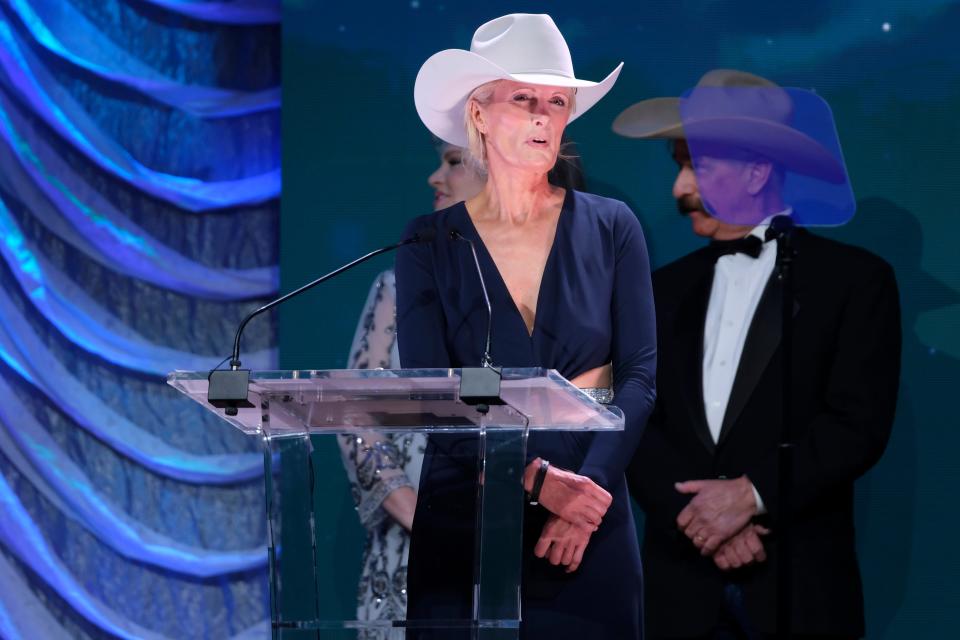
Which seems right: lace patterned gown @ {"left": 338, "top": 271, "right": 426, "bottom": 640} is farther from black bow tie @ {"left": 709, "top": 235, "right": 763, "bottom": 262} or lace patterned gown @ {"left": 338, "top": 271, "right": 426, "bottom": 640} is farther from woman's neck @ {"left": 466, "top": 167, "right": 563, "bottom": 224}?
black bow tie @ {"left": 709, "top": 235, "right": 763, "bottom": 262}

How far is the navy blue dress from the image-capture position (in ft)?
8.38

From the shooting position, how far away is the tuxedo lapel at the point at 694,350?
3.93 metres

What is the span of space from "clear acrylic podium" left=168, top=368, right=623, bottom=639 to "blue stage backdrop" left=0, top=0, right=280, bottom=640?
7.85ft

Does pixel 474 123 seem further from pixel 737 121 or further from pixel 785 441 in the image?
pixel 737 121

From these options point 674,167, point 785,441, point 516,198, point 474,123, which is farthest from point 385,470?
point 674,167

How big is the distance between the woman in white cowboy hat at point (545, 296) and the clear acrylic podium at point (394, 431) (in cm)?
35

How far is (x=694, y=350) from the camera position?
4000 millimetres

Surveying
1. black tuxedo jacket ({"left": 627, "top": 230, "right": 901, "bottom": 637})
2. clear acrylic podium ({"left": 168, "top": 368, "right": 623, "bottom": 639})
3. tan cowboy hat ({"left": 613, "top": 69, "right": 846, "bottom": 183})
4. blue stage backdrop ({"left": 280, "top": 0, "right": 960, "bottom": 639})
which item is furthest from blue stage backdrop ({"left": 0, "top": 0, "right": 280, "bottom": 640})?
clear acrylic podium ({"left": 168, "top": 368, "right": 623, "bottom": 639})

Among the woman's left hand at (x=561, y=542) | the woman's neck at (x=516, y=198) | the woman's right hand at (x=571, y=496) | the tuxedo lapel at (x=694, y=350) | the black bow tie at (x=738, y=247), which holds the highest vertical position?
the woman's neck at (x=516, y=198)

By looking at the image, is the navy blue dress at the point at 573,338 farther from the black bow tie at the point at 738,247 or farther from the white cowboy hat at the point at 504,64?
the black bow tie at the point at 738,247

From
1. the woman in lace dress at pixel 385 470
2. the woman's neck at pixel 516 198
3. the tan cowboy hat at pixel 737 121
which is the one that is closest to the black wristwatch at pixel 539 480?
the woman in lace dress at pixel 385 470

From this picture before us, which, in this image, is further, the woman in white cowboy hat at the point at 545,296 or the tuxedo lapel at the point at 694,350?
the tuxedo lapel at the point at 694,350

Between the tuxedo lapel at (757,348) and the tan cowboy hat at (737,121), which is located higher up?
the tan cowboy hat at (737,121)

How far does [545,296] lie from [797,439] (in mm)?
1414
